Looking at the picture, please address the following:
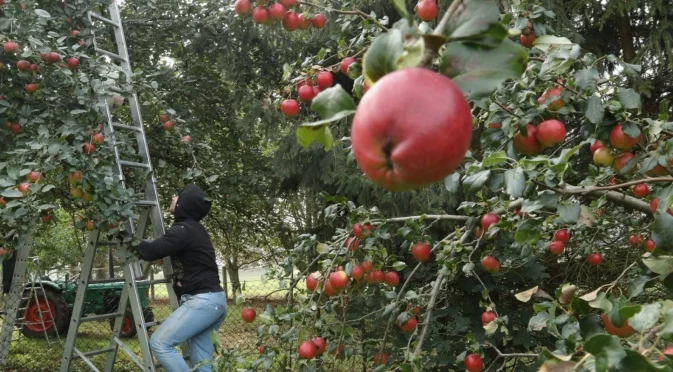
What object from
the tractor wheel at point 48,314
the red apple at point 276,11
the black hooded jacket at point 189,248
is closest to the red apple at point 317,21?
the red apple at point 276,11

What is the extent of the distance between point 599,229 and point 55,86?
2975 mm

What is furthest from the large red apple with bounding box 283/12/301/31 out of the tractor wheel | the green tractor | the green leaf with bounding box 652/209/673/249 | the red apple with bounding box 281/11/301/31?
the tractor wheel

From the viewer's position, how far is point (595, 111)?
4.86 feet

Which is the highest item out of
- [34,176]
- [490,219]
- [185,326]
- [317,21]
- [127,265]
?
[317,21]

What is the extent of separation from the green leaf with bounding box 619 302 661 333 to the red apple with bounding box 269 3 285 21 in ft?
5.17

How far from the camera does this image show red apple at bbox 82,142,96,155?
321cm

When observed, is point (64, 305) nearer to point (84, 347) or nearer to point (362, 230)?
point (84, 347)

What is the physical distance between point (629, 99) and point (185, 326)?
2.69 m

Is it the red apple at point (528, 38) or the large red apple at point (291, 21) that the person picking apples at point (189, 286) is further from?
the red apple at point (528, 38)

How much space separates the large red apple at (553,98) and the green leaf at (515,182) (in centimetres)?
29

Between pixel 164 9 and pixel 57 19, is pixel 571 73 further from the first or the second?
pixel 164 9

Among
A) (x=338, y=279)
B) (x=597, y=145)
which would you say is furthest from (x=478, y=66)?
(x=338, y=279)

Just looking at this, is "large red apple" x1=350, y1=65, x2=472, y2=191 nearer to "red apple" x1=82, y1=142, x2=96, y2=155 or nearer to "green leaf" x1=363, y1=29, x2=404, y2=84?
"green leaf" x1=363, y1=29, x2=404, y2=84

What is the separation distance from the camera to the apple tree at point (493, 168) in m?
0.55
